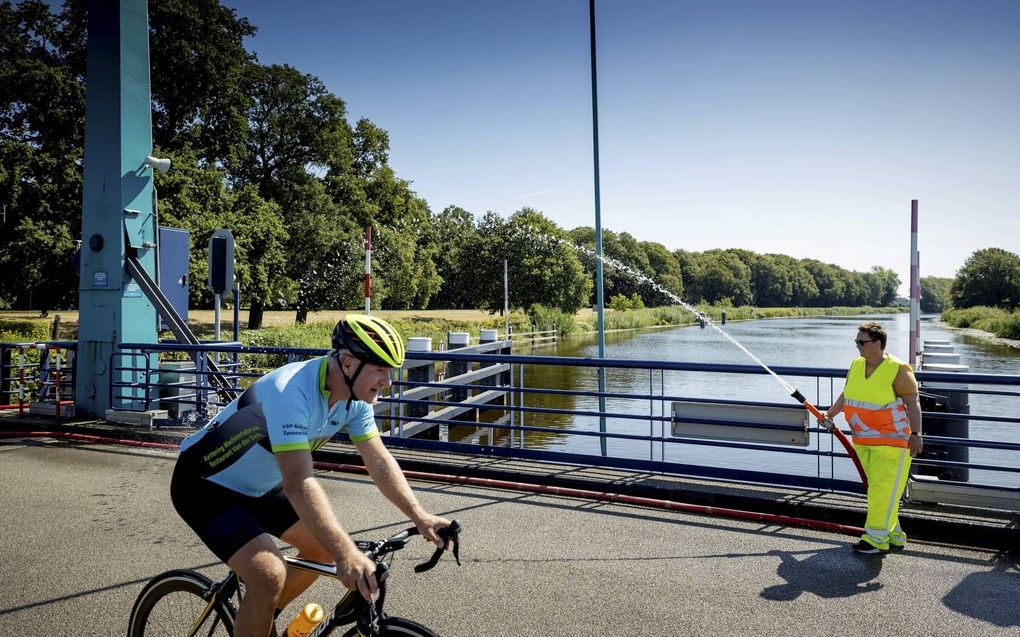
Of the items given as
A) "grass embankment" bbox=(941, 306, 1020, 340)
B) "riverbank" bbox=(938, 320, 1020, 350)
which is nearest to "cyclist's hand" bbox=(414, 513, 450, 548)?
"riverbank" bbox=(938, 320, 1020, 350)

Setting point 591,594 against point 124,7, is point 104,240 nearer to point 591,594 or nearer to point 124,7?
point 124,7

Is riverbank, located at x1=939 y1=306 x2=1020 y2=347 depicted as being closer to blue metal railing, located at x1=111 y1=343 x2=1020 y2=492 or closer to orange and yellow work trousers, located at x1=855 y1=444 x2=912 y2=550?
blue metal railing, located at x1=111 y1=343 x2=1020 y2=492

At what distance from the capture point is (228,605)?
2.96m

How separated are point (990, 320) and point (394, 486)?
8617 cm

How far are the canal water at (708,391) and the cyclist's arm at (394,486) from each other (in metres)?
4.77

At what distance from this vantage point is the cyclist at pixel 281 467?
8.61ft

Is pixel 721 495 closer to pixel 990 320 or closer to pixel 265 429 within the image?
pixel 265 429

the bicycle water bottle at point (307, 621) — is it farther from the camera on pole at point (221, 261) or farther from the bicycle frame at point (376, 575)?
the camera on pole at point (221, 261)

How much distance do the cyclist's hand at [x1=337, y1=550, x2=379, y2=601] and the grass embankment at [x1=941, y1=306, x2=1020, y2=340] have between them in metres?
71.9

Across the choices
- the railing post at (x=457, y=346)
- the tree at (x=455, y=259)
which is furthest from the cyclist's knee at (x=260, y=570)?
the tree at (x=455, y=259)

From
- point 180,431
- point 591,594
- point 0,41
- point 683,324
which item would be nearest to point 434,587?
point 591,594

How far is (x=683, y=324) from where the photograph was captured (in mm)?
77062

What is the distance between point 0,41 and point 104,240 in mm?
24115

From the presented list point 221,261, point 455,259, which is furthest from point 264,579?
point 455,259
